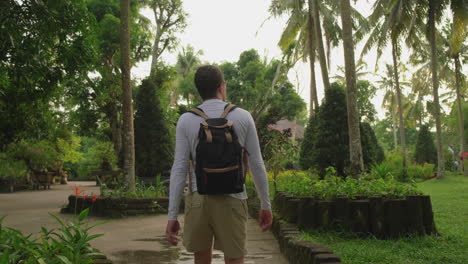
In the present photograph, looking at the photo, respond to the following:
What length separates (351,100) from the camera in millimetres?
10492

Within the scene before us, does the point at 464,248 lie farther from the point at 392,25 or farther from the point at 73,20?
the point at 392,25

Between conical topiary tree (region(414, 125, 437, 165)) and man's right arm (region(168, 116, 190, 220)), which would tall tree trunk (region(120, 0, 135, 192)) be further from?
conical topiary tree (region(414, 125, 437, 165))

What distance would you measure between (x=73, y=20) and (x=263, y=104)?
8767mm

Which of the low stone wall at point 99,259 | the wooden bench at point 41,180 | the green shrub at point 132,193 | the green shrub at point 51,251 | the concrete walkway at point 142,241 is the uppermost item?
the wooden bench at point 41,180

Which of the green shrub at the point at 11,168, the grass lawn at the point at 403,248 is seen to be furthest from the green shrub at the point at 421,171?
the green shrub at the point at 11,168

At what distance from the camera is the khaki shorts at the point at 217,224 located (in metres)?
2.64

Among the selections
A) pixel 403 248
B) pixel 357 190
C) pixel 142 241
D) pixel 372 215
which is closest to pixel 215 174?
pixel 403 248

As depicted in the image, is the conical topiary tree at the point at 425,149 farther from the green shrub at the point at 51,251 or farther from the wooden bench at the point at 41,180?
the green shrub at the point at 51,251

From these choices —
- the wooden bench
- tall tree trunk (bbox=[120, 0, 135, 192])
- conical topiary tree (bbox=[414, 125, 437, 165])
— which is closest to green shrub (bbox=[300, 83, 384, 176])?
tall tree trunk (bbox=[120, 0, 135, 192])

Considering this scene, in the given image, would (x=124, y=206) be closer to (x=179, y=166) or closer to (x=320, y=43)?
(x=179, y=166)

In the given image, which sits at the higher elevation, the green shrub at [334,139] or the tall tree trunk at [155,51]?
the tall tree trunk at [155,51]

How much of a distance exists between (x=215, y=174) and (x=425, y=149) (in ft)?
112

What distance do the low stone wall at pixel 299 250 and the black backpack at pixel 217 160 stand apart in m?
1.65

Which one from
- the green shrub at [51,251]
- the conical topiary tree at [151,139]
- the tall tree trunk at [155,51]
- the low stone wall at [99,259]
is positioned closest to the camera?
the green shrub at [51,251]
